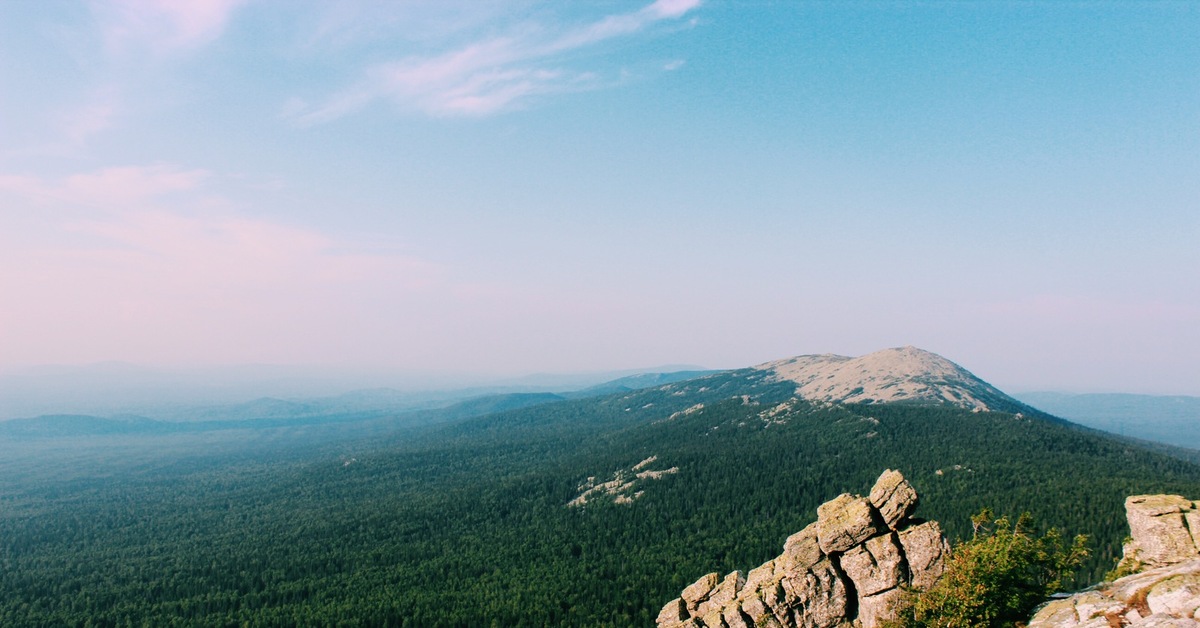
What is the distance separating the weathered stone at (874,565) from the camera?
40.8 meters

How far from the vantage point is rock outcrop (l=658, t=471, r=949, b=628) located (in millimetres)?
40469

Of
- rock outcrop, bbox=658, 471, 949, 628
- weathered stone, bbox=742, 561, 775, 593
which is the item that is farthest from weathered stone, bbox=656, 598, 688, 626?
weathered stone, bbox=742, 561, 775, 593

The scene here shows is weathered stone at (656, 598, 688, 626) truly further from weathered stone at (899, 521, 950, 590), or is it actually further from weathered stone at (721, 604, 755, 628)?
weathered stone at (899, 521, 950, 590)

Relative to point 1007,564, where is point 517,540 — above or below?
below

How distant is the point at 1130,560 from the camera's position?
33656mm

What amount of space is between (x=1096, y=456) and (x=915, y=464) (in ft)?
200

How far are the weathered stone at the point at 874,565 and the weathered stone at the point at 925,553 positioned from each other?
29.0 inches

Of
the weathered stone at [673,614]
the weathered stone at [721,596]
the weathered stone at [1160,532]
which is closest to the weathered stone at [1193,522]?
the weathered stone at [1160,532]

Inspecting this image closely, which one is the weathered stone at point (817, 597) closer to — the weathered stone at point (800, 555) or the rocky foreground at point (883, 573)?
the rocky foreground at point (883, 573)

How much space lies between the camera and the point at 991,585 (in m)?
34.3

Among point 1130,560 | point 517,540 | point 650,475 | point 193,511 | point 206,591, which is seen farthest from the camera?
point 193,511

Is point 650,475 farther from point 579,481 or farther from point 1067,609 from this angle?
point 1067,609

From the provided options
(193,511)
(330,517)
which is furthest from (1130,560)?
(193,511)

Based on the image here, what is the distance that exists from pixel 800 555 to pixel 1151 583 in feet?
72.4
